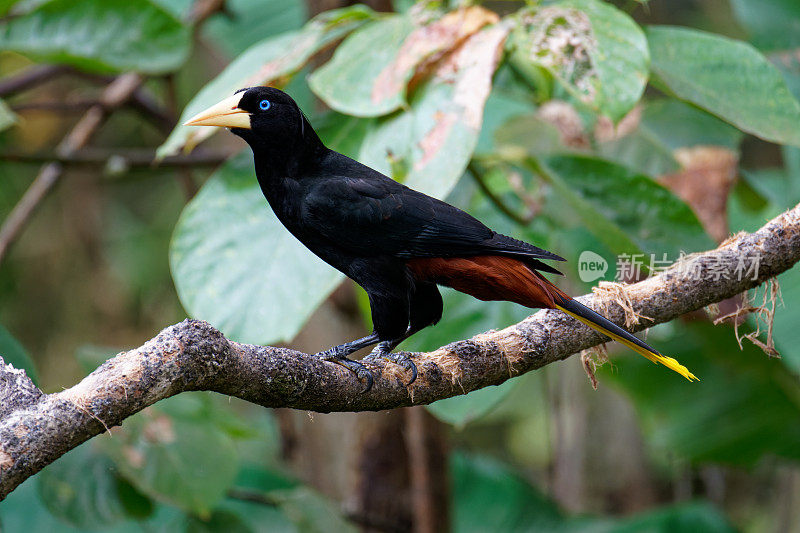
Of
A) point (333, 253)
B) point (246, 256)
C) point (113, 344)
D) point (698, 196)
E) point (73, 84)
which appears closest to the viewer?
point (333, 253)

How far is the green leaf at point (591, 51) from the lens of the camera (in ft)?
6.69

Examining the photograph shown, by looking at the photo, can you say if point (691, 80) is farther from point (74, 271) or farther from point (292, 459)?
point (74, 271)

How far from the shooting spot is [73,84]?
20.4 feet

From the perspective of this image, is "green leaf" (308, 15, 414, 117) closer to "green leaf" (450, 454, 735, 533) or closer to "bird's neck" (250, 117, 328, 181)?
"bird's neck" (250, 117, 328, 181)

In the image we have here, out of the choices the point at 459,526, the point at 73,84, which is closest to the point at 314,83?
the point at 459,526

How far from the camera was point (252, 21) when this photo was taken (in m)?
4.27

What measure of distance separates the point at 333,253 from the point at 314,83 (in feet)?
1.74

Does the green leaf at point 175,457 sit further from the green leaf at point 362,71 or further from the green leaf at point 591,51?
the green leaf at point 591,51

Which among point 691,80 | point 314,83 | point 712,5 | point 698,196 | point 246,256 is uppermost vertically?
point 314,83

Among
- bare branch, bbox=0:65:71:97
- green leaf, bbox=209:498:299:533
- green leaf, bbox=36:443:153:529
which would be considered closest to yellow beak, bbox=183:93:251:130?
green leaf, bbox=36:443:153:529

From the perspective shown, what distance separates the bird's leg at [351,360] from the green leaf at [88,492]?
4.48 ft

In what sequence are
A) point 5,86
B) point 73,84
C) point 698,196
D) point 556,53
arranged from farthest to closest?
1. point 73,84
2. point 5,86
3. point 698,196
4. point 556,53

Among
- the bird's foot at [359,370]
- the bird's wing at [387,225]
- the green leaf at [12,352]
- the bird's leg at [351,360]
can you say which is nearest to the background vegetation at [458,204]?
the green leaf at [12,352]

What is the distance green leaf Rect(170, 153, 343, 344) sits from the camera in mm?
2162
